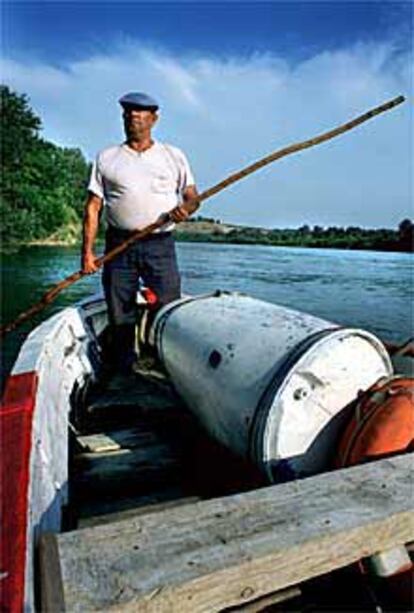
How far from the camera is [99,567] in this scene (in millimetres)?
1481

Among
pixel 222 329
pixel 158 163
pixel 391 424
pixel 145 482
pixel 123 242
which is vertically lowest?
pixel 145 482

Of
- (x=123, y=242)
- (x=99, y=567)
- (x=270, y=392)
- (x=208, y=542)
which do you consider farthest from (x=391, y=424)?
(x=123, y=242)

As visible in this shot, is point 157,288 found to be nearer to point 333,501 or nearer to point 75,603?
point 333,501

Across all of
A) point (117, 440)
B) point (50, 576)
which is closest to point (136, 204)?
point (117, 440)

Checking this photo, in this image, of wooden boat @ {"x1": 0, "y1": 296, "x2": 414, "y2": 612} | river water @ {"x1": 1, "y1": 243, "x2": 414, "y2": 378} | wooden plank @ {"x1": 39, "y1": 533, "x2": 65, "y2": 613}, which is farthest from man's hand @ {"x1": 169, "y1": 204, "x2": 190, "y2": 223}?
river water @ {"x1": 1, "y1": 243, "x2": 414, "y2": 378}

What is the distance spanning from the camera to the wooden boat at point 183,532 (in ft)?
4.72

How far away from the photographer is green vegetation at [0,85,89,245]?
4519 centimetres

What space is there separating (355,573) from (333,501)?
1.41 ft

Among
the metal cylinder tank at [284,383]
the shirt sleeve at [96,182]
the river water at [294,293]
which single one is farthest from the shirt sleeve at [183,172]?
the river water at [294,293]

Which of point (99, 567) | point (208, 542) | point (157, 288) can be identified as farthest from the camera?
point (157, 288)

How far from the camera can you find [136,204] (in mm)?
4434

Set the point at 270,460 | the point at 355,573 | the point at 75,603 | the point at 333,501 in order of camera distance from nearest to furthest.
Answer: the point at 75,603
the point at 333,501
the point at 355,573
the point at 270,460

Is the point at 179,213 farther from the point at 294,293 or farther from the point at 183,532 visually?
the point at 294,293

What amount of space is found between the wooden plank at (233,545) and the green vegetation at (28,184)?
139ft
